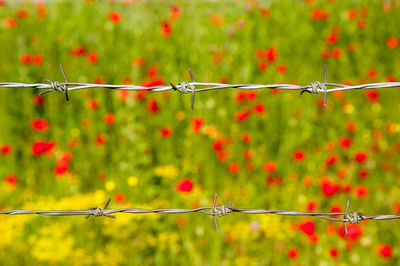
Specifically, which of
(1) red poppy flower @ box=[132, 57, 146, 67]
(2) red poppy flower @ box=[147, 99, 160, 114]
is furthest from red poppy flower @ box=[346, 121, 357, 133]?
(1) red poppy flower @ box=[132, 57, 146, 67]

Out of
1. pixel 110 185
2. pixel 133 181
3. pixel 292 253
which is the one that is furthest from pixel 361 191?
pixel 110 185

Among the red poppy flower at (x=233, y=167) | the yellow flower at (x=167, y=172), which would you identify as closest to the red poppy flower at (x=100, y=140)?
the yellow flower at (x=167, y=172)

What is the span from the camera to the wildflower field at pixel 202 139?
2695 millimetres

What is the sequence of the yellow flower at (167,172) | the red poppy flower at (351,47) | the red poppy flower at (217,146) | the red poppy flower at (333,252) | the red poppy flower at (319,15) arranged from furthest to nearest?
1. the red poppy flower at (319,15)
2. the red poppy flower at (351,47)
3. the red poppy flower at (217,146)
4. the yellow flower at (167,172)
5. the red poppy flower at (333,252)

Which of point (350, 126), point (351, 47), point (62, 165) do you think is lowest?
point (62, 165)

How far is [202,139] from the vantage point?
347 cm

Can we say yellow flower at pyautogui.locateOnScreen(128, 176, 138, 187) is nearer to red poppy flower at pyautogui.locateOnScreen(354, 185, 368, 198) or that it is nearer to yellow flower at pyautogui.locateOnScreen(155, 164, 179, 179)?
yellow flower at pyautogui.locateOnScreen(155, 164, 179, 179)

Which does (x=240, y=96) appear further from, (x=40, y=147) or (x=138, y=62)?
(x=40, y=147)

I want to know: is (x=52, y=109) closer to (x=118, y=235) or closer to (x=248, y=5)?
(x=118, y=235)

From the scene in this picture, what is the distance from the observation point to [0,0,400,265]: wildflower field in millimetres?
2695

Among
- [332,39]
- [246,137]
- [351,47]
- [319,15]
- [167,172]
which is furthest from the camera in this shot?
[319,15]

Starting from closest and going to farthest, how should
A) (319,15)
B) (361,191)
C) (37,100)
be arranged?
(361,191) → (37,100) → (319,15)

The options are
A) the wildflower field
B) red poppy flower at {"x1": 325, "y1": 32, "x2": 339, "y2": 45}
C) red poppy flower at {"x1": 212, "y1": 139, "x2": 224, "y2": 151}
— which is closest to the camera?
the wildflower field

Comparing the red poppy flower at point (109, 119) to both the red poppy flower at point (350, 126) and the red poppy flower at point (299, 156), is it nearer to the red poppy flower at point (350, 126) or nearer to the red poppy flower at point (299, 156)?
the red poppy flower at point (299, 156)
